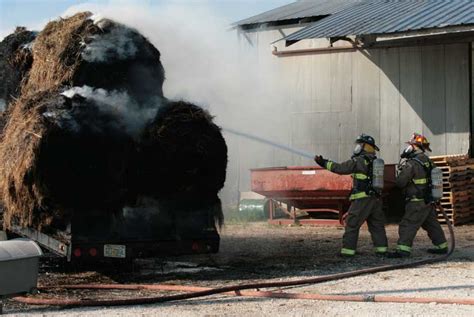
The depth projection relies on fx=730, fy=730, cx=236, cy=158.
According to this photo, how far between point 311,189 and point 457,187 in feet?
10.3

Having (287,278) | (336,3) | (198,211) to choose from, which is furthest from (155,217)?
(336,3)

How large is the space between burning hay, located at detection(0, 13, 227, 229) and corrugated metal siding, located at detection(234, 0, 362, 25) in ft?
34.5

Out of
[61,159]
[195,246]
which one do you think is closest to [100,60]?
[61,159]

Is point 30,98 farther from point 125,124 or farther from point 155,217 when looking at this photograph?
point 155,217

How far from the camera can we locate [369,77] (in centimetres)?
1727

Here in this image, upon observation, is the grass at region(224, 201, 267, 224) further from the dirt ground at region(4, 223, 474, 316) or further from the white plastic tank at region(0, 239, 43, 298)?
the white plastic tank at region(0, 239, 43, 298)

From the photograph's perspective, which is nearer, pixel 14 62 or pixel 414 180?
pixel 14 62

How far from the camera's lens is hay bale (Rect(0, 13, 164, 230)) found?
26.6ft

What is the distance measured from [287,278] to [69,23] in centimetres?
431

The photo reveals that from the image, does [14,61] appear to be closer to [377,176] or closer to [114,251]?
[114,251]

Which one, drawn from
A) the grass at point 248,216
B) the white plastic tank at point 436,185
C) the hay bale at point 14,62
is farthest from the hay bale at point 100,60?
the grass at point 248,216

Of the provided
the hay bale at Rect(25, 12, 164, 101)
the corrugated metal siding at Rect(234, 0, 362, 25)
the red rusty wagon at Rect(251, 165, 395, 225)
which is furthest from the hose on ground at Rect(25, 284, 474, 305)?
the corrugated metal siding at Rect(234, 0, 362, 25)

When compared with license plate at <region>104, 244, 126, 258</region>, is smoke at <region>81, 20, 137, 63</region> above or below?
above

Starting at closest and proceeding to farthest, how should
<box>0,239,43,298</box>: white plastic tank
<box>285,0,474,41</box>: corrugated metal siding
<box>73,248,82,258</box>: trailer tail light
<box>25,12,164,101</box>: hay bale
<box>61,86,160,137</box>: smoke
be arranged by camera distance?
<box>0,239,43,298</box>: white plastic tank → <box>73,248,82,258</box>: trailer tail light → <box>61,86,160,137</box>: smoke → <box>25,12,164,101</box>: hay bale → <box>285,0,474,41</box>: corrugated metal siding
